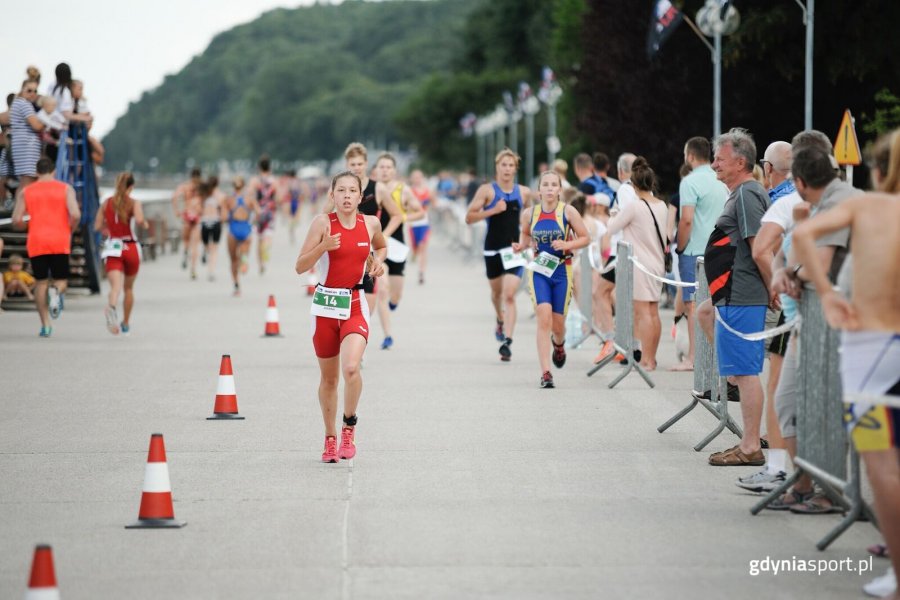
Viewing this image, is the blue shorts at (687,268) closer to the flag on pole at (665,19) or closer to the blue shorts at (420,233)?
the blue shorts at (420,233)

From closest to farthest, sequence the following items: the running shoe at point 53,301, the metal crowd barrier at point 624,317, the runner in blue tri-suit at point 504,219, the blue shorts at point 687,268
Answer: the metal crowd barrier at point 624,317 < the blue shorts at point 687,268 < the runner in blue tri-suit at point 504,219 < the running shoe at point 53,301

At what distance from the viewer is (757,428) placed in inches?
368

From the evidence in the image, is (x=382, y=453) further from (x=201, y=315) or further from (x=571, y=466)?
(x=201, y=315)

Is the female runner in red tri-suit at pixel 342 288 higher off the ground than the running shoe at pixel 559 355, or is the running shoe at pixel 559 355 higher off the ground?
the female runner in red tri-suit at pixel 342 288

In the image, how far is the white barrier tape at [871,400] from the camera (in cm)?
602

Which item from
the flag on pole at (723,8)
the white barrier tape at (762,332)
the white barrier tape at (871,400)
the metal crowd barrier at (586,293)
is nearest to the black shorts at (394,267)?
the metal crowd barrier at (586,293)

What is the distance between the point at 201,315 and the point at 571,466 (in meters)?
12.5

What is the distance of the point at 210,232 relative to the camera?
1133 inches

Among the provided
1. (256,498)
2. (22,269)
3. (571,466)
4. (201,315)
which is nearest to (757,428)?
(571,466)

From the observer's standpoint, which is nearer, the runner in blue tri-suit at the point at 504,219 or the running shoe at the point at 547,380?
the running shoe at the point at 547,380

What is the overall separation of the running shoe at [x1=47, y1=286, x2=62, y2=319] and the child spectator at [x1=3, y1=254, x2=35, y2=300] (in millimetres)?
2272

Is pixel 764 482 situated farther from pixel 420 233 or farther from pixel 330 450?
pixel 420 233

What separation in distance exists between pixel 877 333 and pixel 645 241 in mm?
8185

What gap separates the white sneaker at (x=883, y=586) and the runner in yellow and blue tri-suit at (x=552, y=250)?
6.78 m
